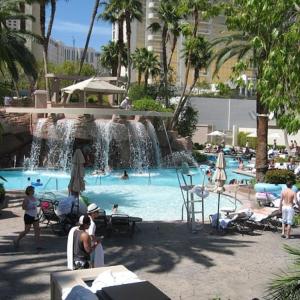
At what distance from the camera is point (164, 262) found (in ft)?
31.3

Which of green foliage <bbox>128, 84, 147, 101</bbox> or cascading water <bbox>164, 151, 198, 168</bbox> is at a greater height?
green foliage <bbox>128, 84, 147, 101</bbox>

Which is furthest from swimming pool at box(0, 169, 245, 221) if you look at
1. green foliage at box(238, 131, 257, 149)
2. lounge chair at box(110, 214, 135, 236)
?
green foliage at box(238, 131, 257, 149)

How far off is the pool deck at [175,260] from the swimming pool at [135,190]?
11.7ft

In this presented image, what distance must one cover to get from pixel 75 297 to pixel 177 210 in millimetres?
12245

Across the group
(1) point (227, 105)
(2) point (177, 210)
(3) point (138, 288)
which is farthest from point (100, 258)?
(1) point (227, 105)

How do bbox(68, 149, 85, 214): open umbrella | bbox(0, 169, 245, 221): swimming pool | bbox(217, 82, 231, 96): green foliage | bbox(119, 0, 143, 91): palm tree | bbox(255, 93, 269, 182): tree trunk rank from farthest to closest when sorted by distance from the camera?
bbox(119, 0, 143, 91): palm tree < bbox(255, 93, 269, 182): tree trunk < bbox(0, 169, 245, 221): swimming pool < bbox(68, 149, 85, 214): open umbrella < bbox(217, 82, 231, 96): green foliage

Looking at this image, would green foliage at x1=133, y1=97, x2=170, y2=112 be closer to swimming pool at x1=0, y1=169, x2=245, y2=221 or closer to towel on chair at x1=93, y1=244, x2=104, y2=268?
swimming pool at x1=0, y1=169, x2=245, y2=221

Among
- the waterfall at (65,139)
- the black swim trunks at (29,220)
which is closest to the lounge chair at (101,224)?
the black swim trunks at (29,220)

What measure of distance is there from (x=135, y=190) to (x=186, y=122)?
2295 cm

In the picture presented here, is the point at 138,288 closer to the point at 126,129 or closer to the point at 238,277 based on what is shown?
the point at 238,277

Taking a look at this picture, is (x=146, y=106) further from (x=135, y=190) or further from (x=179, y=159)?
(x=135, y=190)

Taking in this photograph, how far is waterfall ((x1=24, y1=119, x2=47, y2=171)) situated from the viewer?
93.8ft

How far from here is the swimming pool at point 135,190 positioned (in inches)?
656

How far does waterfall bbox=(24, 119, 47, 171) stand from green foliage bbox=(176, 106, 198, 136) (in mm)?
16042
